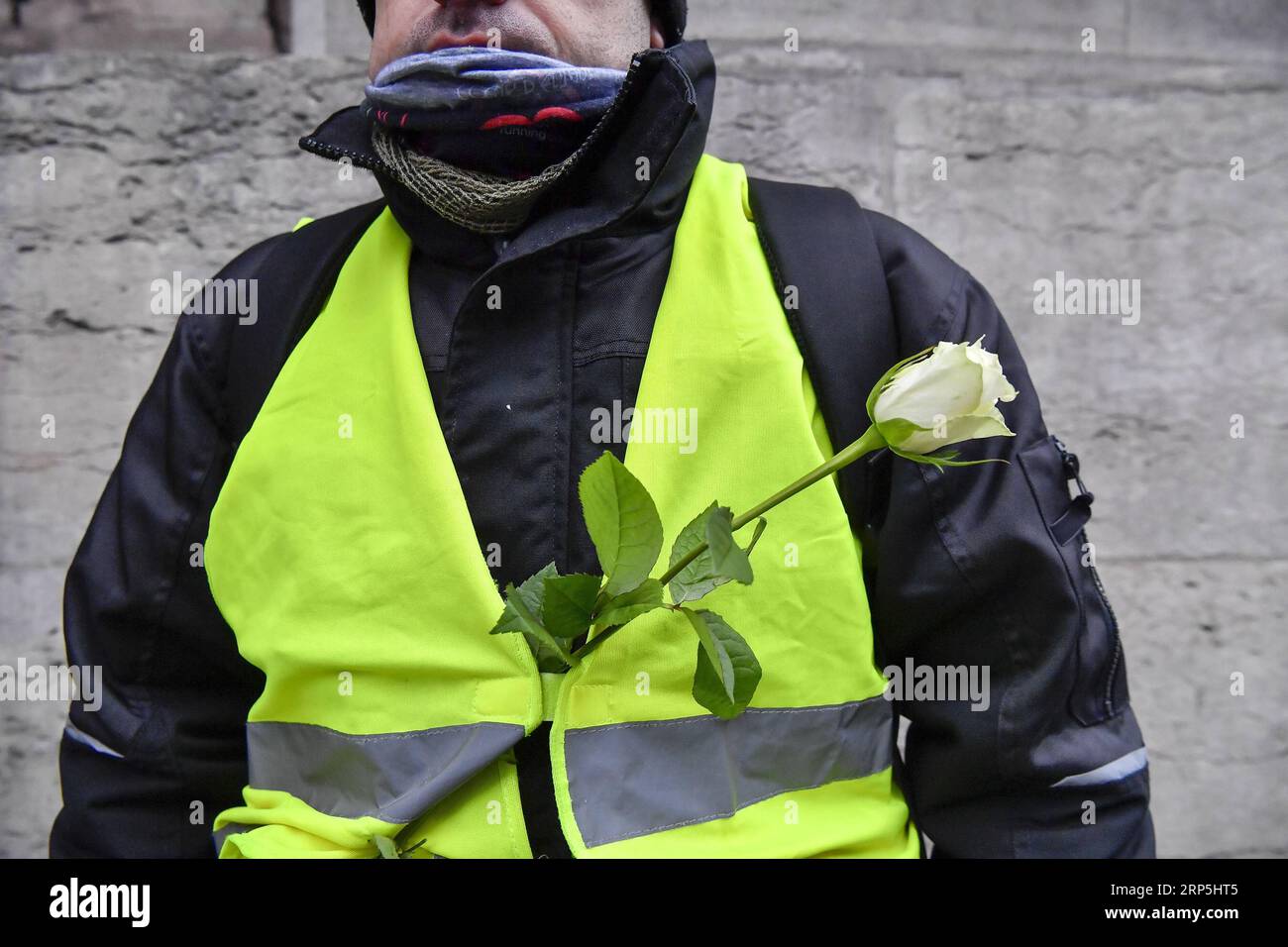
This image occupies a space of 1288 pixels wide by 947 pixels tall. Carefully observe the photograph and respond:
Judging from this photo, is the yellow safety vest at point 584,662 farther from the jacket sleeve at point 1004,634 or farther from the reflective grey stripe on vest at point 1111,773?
the reflective grey stripe on vest at point 1111,773

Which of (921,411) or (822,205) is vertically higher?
(822,205)

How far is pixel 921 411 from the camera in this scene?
0.99 meters

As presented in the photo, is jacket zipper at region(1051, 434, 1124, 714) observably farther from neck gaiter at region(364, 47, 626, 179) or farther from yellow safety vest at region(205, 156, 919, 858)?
neck gaiter at region(364, 47, 626, 179)

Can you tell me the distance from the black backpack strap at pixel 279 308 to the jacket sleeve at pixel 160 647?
0.13ft

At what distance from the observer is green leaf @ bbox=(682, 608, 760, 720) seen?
104cm

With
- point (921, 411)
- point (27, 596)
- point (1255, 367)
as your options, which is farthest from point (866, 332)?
point (27, 596)

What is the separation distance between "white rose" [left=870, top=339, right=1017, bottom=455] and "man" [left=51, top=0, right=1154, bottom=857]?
0.64 feet


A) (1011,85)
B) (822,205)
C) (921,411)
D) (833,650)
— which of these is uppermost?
(1011,85)

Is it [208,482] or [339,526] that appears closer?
[339,526]

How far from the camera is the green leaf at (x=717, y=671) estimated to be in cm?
104

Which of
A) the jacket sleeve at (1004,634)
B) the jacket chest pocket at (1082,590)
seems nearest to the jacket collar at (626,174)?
the jacket sleeve at (1004,634)

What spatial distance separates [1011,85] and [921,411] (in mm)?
1339

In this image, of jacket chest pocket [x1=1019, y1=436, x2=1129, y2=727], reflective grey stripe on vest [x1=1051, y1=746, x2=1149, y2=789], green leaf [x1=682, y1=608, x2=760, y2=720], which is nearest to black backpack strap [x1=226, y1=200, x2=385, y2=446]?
green leaf [x1=682, y1=608, x2=760, y2=720]
